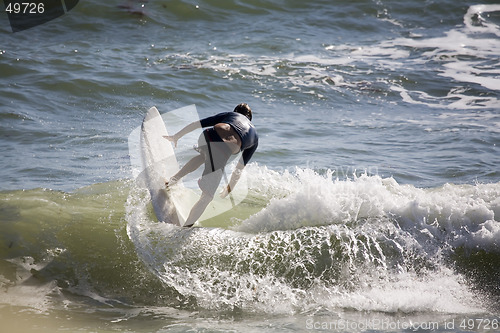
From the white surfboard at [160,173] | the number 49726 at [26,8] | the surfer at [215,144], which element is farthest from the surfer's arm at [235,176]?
the number 49726 at [26,8]

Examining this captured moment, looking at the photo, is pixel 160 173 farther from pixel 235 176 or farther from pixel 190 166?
pixel 235 176

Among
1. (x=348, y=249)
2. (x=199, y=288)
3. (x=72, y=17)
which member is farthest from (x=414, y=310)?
(x=72, y=17)

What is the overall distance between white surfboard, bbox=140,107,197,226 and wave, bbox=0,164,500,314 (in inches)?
7.0

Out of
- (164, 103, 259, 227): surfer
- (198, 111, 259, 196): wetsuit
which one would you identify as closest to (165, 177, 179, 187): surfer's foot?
(164, 103, 259, 227): surfer

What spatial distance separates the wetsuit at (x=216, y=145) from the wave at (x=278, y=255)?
22.5 inches

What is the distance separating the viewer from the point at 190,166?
5.95 m

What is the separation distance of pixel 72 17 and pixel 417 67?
954 cm

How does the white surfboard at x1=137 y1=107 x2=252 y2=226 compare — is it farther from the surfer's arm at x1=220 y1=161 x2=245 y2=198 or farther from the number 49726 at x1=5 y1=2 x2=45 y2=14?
the number 49726 at x1=5 y1=2 x2=45 y2=14

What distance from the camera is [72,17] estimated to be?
14.5 m

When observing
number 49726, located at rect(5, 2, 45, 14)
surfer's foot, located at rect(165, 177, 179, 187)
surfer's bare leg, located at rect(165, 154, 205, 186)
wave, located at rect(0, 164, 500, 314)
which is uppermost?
number 49726, located at rect(5, 2, 45, 14)

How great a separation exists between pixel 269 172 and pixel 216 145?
6.80 ft

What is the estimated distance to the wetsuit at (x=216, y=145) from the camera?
5.78 metres

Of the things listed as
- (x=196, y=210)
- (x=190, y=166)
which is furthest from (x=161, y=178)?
(x=196, y=210)

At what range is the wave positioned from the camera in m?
4.79
